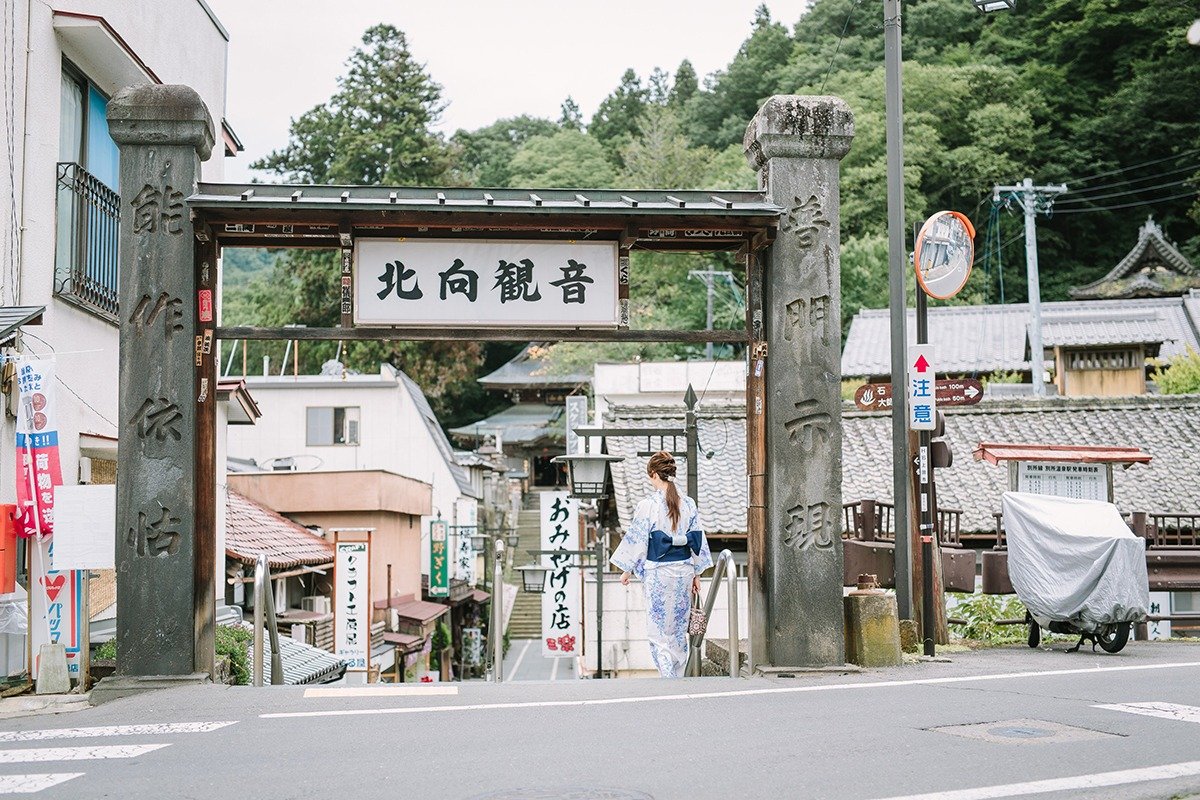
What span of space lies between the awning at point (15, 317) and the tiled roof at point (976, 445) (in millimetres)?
15922

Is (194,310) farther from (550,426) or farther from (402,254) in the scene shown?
(550,426)

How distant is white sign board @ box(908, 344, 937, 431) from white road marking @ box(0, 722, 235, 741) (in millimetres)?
7620

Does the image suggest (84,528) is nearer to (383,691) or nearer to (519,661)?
(383,691)

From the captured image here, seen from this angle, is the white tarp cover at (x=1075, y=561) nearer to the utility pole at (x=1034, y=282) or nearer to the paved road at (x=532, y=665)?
the paved road at (x=532, y=665)

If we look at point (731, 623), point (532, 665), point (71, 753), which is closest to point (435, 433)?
point (532, 665)

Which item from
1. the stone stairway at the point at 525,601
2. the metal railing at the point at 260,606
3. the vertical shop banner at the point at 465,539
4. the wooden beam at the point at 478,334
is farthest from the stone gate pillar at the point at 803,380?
the vertical shop banner at the point at 465,539

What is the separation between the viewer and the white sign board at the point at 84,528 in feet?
Answer: 30.7

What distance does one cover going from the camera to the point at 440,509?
141 feet

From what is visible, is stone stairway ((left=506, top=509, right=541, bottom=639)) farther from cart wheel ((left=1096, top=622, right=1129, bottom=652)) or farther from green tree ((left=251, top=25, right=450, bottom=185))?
cart wheel ((left=1096, top=622, right=1129, bottom=652))

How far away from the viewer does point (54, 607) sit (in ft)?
31.9

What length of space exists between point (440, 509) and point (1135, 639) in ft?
101

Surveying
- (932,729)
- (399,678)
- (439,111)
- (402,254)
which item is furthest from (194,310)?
(439,111)

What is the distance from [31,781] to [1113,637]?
10.6 m

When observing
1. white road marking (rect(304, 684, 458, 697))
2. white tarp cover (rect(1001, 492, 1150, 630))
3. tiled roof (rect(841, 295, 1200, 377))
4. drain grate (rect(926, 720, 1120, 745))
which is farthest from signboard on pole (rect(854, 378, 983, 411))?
tiled roof (rect(841, 295, 1200, 377))
